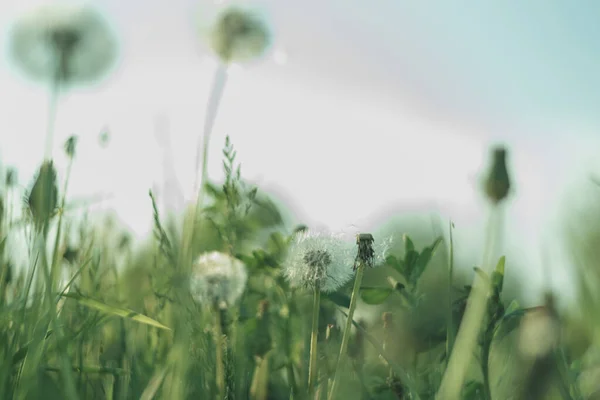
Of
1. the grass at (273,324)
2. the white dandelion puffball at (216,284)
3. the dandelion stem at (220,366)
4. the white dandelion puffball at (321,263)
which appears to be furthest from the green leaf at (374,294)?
the dandelion stem at (220,366)

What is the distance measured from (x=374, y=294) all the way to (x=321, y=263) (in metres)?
0.29

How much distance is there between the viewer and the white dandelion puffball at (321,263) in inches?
41.3

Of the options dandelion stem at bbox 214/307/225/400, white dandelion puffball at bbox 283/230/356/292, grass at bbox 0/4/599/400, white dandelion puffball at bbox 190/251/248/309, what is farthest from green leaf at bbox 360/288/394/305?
dandelion stem at bbox 214/307/225/400

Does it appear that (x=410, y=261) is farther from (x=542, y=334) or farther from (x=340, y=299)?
(x=542, y=334)

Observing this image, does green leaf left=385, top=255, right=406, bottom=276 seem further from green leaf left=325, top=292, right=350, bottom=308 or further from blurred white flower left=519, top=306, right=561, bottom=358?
blurred white flower left=519, top=306, right=561, bottom=358

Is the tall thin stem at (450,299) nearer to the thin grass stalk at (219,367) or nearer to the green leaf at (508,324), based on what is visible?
the green leaf at (508,324)

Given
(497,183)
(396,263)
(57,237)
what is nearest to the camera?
(57,237)

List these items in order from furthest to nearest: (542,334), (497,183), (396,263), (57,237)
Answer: (497,183)
(396,263)
(57,237)
(542,334)

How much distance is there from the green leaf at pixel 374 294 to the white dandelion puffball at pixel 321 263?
206mm

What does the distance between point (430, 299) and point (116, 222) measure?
150 cm

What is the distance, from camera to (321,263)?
1059 millimetres

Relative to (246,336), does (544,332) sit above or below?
above

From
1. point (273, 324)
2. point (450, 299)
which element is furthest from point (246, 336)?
point (450, 299)

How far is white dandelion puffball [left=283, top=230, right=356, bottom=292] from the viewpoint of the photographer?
105 cm
